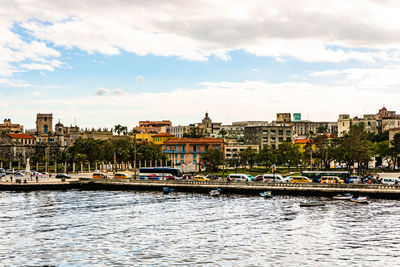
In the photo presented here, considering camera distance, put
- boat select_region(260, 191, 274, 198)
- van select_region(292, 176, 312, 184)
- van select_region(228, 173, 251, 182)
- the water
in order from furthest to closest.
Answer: van select_region(228, 173, 251, 182) → van select_region(292, 176, 312, 184) → boat select_region(260, 191, 274, 198) → the water

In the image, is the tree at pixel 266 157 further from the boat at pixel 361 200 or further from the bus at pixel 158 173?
the boat at pixel 361 200

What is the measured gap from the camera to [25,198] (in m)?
89.5

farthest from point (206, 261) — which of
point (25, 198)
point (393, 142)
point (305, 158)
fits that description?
point (393, 142)

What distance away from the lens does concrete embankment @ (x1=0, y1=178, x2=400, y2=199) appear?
83062 mm

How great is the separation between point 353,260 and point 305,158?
106698 mm

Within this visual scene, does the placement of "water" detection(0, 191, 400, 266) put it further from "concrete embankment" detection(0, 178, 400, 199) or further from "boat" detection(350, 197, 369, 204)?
"concrete embankment" detection(0, 178, 400, 199)

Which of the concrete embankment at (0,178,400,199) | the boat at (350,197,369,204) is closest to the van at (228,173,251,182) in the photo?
the concrete embankment at (0,178,400,199)

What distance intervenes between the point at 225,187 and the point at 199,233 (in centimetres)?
4313

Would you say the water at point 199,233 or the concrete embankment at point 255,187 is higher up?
the concrete embankment at point 255,187

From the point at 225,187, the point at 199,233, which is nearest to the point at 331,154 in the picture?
the point at 225,187

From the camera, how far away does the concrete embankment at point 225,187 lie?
83062 mm

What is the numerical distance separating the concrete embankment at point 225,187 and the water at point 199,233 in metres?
5.06

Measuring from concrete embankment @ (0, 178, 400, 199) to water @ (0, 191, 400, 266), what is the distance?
5064 millimetres

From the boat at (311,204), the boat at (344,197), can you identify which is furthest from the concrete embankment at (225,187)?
the boat at (311,204)
